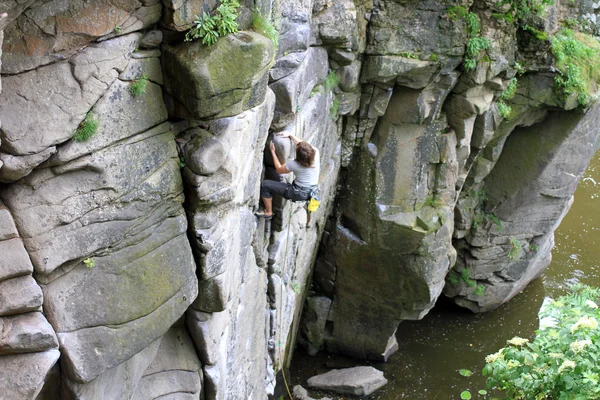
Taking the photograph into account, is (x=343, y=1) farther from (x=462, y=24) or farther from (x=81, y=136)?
(x=81, y=136)

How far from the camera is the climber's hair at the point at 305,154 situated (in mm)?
7717

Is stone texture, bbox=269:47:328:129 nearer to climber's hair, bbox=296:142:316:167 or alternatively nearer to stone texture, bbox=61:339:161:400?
climber's hair, bbox=296:142:316:167

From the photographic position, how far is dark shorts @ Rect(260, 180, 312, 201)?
317 inches

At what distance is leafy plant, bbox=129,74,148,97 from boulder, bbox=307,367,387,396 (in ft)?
29.1

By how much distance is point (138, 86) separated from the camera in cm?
500

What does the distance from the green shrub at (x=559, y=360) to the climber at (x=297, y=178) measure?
314 centimetres

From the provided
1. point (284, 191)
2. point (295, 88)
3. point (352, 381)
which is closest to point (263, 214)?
point (284, 191)

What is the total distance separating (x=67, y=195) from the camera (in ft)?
15.4

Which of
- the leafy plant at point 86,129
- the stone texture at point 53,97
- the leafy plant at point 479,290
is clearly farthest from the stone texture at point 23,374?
the leafy plant at point 479,290

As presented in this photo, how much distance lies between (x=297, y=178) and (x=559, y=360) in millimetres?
3844

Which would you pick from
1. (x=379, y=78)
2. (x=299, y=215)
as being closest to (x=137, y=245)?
(x=299, y=215)

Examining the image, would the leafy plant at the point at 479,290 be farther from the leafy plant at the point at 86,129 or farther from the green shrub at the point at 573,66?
the leafy plant at the point at 86,129

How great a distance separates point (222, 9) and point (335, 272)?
345 inches

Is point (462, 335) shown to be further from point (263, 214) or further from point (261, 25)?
point (261, 25)
